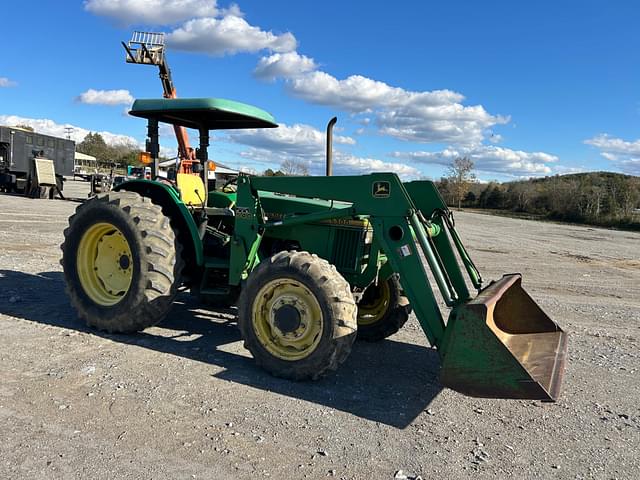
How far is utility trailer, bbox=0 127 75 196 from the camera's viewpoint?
24.5m

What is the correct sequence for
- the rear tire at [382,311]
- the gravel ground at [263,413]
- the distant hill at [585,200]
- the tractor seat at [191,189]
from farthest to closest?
the distant hill at [585,200]
the tractor seat at [191,189]
the rear tire at [382,311]
the gravel ground at [263,413]

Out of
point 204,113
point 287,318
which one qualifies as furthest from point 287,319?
point 204,113

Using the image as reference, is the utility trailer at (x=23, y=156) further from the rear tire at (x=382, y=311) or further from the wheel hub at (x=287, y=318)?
the wheel hub at (x=287, y=318)

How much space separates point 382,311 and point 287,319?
156 centimetres

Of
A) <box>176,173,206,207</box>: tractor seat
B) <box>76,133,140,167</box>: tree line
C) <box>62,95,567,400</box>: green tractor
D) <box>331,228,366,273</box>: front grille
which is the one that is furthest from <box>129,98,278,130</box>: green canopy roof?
<box>76,133,140,167</box>: tree line

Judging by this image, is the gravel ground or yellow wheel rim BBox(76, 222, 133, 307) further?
yellow wheel rim BBox(76, 222, 133, 307)

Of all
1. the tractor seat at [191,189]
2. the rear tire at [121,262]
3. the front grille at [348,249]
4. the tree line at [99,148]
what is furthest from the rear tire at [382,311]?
the tree line at [99,148]

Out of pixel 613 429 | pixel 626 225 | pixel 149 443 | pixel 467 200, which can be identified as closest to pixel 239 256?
pixel 149 443

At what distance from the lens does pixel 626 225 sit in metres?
33.0

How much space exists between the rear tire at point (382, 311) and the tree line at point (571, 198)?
106ft

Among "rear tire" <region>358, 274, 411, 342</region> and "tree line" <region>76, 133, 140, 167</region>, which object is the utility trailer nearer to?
"rear tire" <region>358, 274, 411, 342</region>

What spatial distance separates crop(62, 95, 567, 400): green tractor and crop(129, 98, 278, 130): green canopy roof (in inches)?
0.8

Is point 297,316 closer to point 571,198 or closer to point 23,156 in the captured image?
point 23,156

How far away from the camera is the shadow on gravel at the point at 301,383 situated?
160 inches
